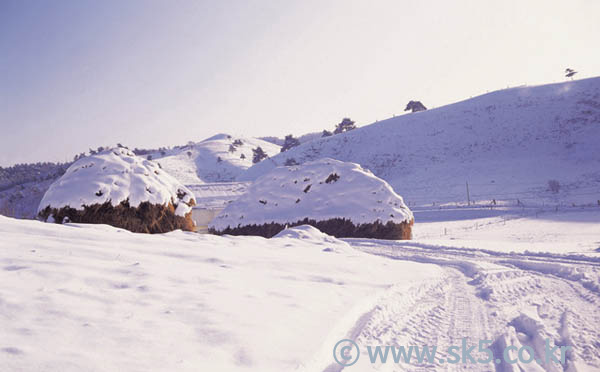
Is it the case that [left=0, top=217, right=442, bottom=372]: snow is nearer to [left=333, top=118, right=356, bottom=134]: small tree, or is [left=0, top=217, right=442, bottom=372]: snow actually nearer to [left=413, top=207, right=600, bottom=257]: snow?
[left=413, top=207, right=600, bottom=257]: snow

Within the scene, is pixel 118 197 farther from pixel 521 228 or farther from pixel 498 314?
pixel 521 228

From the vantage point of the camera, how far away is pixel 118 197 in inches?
342

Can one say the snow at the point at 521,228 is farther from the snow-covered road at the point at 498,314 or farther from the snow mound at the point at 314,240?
the snow-covered road at the point at 498,314

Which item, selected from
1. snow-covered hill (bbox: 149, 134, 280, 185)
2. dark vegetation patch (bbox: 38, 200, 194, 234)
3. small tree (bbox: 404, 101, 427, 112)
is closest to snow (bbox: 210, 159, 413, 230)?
dark vegetation patch (bbox: 38, 200, 194, 234)

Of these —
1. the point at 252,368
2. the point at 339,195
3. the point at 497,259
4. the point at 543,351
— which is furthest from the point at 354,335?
the point at 339,195

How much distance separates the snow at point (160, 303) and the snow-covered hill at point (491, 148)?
33046 mm

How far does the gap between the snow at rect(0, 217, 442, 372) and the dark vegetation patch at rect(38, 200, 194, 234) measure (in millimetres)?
3342

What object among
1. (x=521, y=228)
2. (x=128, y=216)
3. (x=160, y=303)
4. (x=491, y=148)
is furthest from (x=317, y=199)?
(x=491, y=148)

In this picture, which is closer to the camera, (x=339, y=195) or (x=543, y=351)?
(x=543, y=351)

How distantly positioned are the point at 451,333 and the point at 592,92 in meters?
67.7

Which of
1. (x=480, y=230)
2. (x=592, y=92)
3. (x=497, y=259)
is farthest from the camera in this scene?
(x=592, y=92)

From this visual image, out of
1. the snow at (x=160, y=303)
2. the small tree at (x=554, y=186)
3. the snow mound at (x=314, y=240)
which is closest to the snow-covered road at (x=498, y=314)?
the snow at (x=160, y=303)

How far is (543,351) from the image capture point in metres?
2.98

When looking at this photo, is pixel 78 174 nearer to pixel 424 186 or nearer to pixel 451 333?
pixel 451 333
